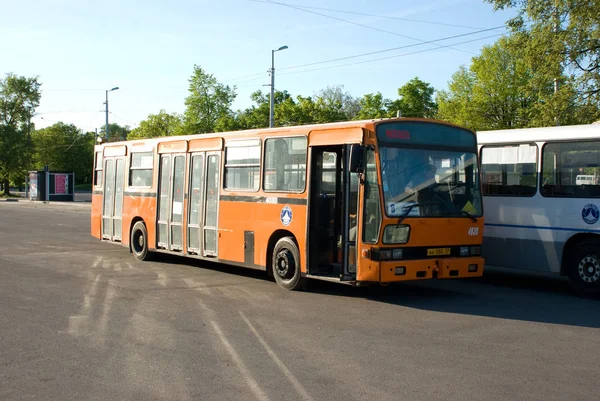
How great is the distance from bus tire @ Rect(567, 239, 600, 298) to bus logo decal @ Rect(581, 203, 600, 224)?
365mm

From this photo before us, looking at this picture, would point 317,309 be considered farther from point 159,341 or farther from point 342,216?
point 159,341

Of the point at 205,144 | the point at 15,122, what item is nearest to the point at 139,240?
the point at 205,144

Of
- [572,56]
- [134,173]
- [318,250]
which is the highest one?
[572,56]

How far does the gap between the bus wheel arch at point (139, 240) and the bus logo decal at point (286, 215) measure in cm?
547

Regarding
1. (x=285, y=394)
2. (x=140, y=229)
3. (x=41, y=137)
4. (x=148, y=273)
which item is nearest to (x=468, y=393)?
(x=285, y=394)

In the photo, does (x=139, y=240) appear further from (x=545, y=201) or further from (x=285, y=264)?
(x=545, y=201)

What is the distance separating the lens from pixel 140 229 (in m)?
16.4

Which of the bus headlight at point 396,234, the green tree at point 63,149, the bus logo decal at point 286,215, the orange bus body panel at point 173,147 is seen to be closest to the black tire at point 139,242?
the orange bus body panel at point 173,147

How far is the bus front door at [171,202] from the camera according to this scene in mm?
14961

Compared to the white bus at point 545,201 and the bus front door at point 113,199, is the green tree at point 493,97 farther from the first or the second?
the white bus at point 545,201

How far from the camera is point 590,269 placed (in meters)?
11.1

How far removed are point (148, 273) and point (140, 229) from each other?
2.78 m

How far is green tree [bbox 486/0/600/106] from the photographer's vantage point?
2000 centimetres

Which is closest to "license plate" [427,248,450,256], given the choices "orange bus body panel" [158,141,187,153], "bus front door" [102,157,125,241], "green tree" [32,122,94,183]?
"orange bus body panel" [158,141,187,153]
